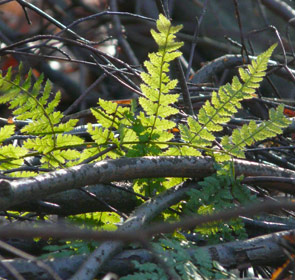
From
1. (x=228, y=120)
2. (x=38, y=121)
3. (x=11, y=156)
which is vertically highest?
(x=228, y=120)

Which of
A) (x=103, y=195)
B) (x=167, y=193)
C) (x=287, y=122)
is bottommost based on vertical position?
(x=103, y=195)

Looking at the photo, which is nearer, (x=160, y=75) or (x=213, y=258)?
(x=213, y=258)

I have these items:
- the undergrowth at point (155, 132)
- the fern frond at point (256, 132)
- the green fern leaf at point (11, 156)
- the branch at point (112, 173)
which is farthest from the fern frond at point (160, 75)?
the green fern leaf at point (11, 156)

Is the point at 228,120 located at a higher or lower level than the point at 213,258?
higher

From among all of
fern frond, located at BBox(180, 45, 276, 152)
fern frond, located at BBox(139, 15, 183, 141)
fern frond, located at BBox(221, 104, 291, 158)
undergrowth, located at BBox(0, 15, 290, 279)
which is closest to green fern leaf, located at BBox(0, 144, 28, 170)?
undergrowth, located at BBox(0, 15, 290, 279)

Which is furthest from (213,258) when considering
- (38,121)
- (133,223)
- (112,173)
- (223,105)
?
(38,121)

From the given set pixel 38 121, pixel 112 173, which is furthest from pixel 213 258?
pixel 38 121

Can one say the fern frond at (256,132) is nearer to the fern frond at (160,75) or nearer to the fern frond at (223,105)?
the fern frond at (223,105)

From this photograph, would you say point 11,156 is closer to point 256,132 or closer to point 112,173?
point 112,173

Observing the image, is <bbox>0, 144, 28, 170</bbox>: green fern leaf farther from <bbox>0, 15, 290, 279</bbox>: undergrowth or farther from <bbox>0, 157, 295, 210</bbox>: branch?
<bbox>0, 157, 295, 210</bbox>: branch

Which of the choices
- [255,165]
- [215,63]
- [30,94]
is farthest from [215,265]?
[215,63]

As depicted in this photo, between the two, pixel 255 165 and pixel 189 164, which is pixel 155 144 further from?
pixel 255 165

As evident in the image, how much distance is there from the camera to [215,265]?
1308 millimetres

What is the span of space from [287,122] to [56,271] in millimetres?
801
